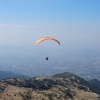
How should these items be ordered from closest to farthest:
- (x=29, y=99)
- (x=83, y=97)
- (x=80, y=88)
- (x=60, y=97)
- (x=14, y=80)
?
(x=29, y=99), (x=60, y=97), (x=83, y=97), (x=14, y=80), (x=80, y=88)

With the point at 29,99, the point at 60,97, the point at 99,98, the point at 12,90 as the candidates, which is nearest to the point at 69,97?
the point at 60,97

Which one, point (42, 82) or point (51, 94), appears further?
point (42, 82)

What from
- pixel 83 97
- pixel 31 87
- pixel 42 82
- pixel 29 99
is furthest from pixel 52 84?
pixel 29 99

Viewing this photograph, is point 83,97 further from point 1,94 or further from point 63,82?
point 1,94

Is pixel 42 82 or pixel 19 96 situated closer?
pixel 19 96

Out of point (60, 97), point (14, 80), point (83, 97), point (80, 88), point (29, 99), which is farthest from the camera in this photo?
point (80, 88)

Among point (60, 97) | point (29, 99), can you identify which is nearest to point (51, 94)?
point (60, 97)

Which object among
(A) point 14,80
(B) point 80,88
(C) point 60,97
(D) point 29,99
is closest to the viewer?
(D) point 29,99

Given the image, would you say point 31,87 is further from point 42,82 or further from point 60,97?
point 60,97
